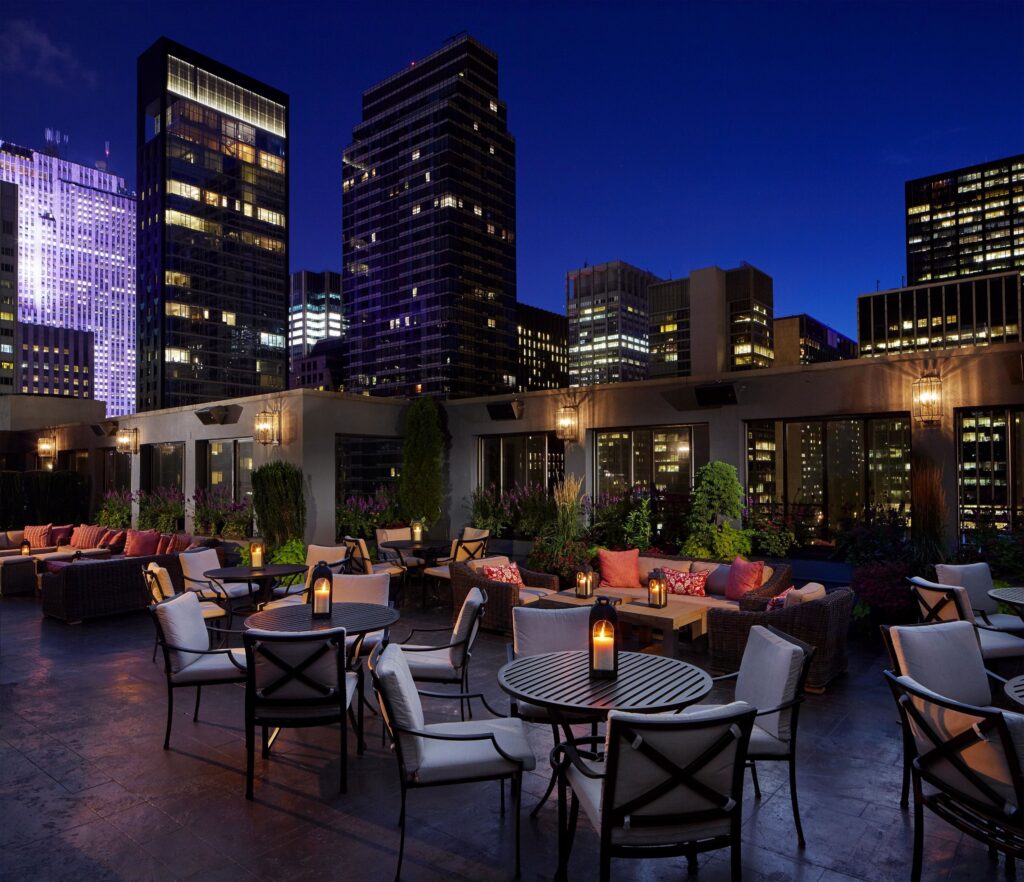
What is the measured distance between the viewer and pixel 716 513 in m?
7.92

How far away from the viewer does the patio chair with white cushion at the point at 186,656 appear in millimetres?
3873

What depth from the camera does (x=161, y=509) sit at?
12969 millimetres

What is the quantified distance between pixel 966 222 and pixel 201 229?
4040 inches

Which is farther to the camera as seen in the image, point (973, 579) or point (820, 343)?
point (820, 343)

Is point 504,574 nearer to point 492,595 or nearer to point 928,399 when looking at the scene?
point 492,595

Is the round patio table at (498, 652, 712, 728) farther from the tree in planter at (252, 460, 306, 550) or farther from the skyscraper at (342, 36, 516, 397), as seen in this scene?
the skyscraper at (342, 36, 516, 397)

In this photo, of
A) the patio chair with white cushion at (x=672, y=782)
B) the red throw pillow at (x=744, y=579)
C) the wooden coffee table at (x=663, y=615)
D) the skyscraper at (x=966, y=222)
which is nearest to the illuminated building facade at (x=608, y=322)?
the skyscraper at (x=966, y=222)

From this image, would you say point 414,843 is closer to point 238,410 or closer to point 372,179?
point 238,410

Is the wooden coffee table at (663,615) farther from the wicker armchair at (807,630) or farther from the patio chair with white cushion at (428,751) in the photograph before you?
the patio chair with white cushion at (428,751)

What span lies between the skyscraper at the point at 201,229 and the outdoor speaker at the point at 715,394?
289 feet

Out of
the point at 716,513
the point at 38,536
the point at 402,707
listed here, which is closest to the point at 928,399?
the point at 716,513

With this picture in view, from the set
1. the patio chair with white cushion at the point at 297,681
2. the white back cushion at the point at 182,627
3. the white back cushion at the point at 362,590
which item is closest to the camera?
the patio chair with white cushion at the point at 297,681

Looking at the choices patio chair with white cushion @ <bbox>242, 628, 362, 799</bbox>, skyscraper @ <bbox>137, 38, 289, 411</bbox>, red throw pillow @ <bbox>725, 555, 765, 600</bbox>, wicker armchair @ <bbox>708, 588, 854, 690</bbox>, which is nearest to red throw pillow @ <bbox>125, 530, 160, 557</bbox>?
patio chair with white cushion @ <bbox>242, 628, 362, 799</bbox>

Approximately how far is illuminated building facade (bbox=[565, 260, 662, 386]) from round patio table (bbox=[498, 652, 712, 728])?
113065 mm
